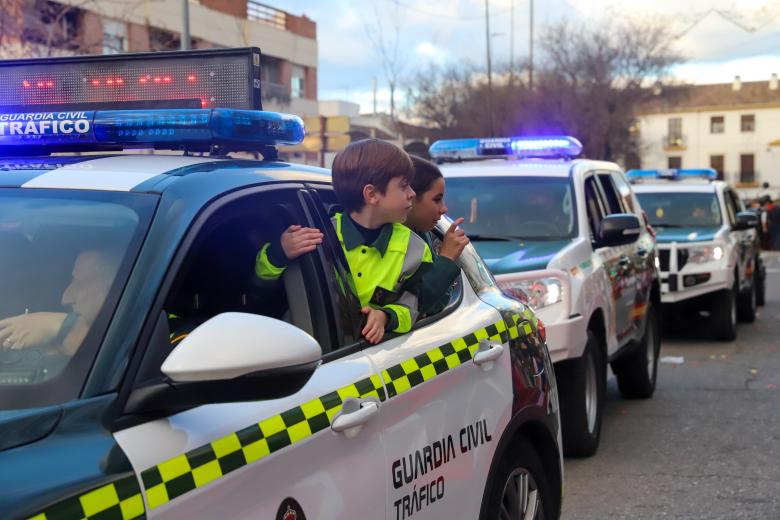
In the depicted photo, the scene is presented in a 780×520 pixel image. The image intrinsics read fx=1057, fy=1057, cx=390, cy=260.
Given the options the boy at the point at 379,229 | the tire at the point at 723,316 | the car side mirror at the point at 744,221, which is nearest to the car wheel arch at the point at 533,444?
the boy at the point at 379,229

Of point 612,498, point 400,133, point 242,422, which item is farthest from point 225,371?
point 400,133

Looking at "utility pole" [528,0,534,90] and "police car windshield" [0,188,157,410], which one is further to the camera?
"utility pole" [528,0,534,90]

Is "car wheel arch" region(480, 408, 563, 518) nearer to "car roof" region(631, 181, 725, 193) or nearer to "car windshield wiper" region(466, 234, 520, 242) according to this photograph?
"car windshield wiper" region(466, 234, 520, 242)

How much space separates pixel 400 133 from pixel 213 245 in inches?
1531

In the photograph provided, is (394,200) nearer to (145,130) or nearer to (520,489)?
(145,130)

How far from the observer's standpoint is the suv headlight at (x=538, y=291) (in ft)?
21.2

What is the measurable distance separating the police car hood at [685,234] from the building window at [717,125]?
8869 centimetres

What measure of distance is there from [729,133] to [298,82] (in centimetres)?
6402

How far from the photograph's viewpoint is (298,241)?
294cm

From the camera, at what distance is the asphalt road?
5.57 m

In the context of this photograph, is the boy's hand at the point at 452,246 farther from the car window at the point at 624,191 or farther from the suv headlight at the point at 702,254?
the suv headlight at the point at 702,254

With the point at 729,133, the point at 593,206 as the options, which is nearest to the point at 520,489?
the point at 593,206

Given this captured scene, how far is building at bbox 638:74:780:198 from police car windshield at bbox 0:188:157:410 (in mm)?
95644

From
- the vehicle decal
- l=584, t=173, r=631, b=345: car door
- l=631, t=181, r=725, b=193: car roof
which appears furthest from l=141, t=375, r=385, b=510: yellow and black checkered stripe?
l=631, t=181, r=725, b=193: car roof
